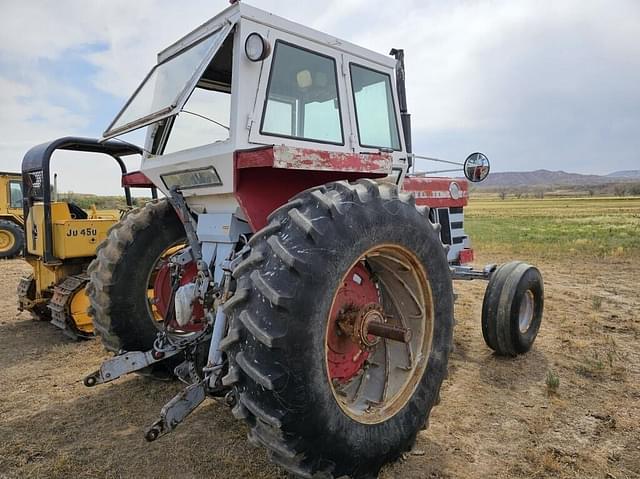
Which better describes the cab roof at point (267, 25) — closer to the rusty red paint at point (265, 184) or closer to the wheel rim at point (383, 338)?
the rusty red paint at point (265, 184)

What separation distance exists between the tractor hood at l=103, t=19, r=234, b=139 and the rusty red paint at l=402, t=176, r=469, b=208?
7.79 feet

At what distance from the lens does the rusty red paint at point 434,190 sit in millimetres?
4859

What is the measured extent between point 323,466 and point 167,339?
1.57 meters

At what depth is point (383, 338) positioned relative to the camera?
2.96 meters

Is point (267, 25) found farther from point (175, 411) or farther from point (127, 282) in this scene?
point (175, 411)

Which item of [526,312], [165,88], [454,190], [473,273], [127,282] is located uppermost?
[165,88]

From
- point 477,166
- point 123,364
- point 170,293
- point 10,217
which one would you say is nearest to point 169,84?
point 170,293

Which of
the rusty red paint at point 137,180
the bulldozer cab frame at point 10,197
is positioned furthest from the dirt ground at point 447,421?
the bulldozer cab frame at point 10,197

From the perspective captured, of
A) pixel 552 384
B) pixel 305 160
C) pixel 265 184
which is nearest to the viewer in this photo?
pixel 305 160

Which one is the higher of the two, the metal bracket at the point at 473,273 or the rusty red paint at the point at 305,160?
the rusty red paint at the point at 305,160

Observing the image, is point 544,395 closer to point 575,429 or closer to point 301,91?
point 575,429

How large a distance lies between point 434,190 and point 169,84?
3033 millimetres

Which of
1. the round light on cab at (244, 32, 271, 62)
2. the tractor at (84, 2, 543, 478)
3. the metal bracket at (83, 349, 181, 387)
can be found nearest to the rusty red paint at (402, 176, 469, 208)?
the tractor at (84, 2, 543, 478)

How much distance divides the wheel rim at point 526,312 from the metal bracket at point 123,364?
3.42 metres
